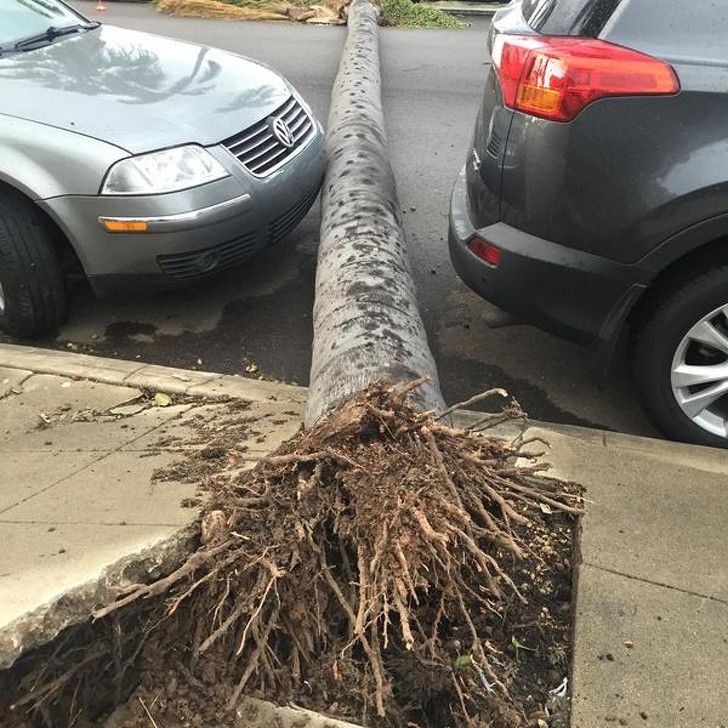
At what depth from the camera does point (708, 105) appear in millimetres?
2904

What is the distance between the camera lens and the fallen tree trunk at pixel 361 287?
2850 millimetres

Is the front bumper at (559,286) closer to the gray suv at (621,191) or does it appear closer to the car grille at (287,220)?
the gray suv at (621,191)

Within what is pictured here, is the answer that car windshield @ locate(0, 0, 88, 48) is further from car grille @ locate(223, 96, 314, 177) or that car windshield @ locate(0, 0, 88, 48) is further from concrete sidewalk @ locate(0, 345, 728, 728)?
concrete sidewalk @ locate(0, 345, 728, 728)

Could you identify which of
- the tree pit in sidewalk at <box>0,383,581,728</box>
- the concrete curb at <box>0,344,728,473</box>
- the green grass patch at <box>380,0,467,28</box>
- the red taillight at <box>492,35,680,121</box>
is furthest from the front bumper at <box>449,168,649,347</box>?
the green grass patch at <box>380,0,467,28</box>

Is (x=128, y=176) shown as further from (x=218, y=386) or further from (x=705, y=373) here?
(x=705, y=373)

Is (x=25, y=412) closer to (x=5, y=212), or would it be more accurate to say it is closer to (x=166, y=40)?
(x=5, y=212)

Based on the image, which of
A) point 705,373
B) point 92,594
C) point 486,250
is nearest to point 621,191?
point 486,250

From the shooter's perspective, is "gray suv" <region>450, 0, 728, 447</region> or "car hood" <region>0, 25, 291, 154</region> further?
"car hood" <region>0, 25, 291, 154</region>

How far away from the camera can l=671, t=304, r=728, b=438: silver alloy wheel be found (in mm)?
3188

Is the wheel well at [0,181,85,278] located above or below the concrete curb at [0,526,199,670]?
below

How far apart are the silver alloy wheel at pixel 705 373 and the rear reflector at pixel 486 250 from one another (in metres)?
0.82

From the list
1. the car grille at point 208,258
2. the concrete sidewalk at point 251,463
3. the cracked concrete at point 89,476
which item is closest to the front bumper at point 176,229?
the car grille at point 208,258

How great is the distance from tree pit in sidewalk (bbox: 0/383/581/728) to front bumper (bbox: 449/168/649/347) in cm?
117

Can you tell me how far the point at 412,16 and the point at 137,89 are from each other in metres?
9.18
